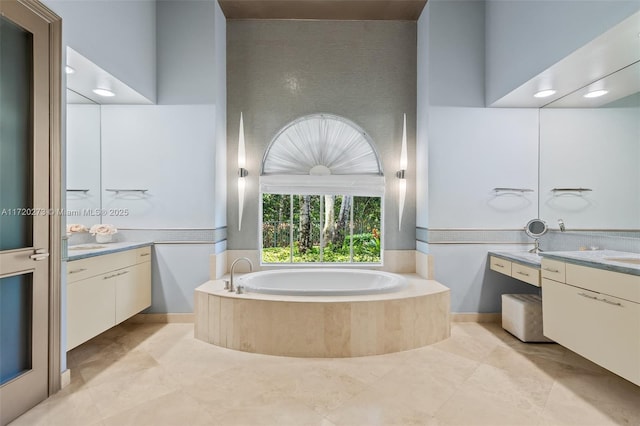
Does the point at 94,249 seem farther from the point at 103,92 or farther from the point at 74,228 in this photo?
the point at 103,92

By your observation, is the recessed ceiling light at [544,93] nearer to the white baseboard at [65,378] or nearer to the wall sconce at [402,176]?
the wall sconce at [402,176]

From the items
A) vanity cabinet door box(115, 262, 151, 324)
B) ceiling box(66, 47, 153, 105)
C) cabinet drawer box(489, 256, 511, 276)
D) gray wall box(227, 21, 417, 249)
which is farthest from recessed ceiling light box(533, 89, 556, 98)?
vanity cabinet door box(115, 262, 151, 324)

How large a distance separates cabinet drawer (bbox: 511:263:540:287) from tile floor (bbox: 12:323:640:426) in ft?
1.87

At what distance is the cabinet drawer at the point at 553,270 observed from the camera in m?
2.37

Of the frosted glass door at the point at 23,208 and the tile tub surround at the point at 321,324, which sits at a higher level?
the frosted glass door at the point at 23,208

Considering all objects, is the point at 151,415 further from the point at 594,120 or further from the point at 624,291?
the point at 594,120

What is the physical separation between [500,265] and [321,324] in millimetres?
1931

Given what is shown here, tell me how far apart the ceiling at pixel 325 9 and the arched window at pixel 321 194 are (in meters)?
1.10

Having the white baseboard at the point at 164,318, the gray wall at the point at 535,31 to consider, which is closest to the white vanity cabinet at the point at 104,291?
the white baseboard at the point at 164,318

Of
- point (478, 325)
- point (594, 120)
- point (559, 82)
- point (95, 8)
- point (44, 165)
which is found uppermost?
point (95, 8)

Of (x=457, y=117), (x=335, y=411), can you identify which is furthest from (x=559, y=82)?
(x=335, y=411)

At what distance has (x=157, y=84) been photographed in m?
3.52

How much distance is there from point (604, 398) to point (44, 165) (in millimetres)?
3746

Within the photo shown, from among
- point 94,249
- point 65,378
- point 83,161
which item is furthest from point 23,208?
point 83,161
